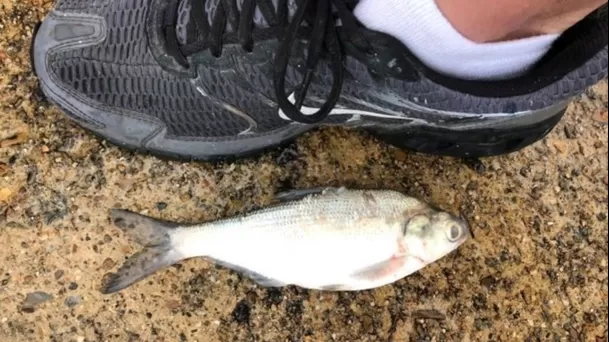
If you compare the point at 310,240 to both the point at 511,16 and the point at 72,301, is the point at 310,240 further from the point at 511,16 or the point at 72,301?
the point at 511,16

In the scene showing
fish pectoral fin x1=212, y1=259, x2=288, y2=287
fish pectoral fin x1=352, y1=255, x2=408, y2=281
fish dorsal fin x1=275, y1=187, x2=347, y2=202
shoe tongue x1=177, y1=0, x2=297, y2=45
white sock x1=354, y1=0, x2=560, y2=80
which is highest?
white sock x1=354, y1=0, x2=560, y2=80

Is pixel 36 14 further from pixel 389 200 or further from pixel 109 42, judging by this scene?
pixel 389 200

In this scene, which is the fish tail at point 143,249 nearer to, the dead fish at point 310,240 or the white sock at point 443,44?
the dead fish at point 310,240

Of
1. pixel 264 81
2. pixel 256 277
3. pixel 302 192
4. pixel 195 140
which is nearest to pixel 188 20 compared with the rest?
pixel 264 81

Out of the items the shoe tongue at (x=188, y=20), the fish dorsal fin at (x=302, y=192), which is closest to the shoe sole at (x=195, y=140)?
the fish dorsal fin at (x=302, y=192)

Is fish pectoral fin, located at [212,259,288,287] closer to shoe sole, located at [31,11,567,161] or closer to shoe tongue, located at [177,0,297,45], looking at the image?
shoe sole, located at [31,11,567,161]

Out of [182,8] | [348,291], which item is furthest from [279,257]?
[182,8]

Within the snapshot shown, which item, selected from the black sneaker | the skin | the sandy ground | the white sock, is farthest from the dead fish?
the skin
